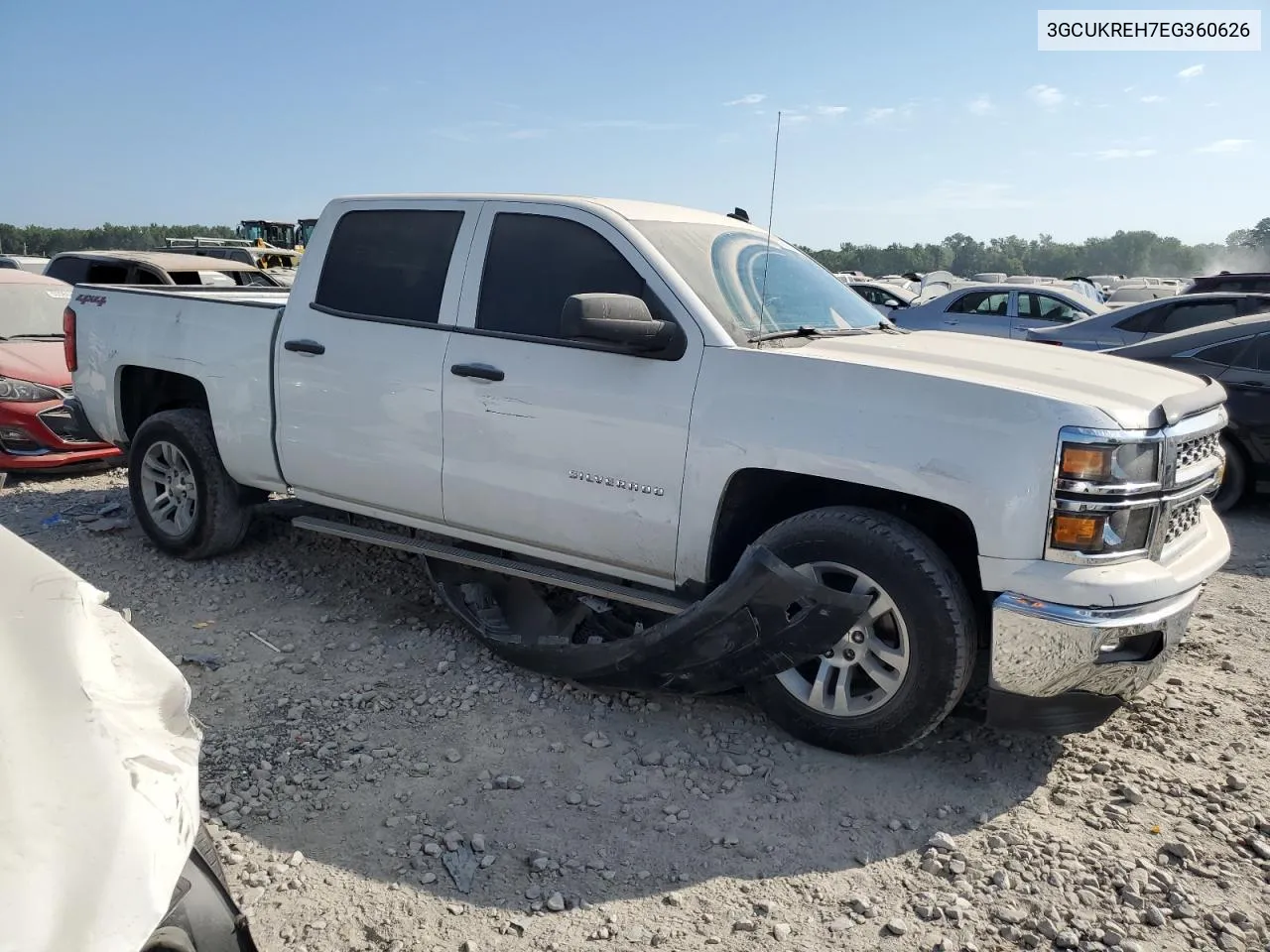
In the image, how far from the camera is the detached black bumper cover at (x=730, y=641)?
3.40 meters

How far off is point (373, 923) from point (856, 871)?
4.76 ft

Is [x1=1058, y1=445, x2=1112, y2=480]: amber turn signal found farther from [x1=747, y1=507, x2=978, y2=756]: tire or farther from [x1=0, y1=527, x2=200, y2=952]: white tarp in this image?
[x1=0, y1=527, x2=200, y2=952]: white tarp

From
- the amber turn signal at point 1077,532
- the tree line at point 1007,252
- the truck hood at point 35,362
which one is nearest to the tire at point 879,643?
the amber turn signal at point 1077,532

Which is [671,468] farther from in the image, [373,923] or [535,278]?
[373,923]

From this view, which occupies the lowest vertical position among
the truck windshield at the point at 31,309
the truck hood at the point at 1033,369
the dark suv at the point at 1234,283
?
the truck windshield at the point at 31,309

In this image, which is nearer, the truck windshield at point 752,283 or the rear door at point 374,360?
the truck windshield at point 752,283

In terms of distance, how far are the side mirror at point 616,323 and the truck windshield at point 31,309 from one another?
6.85 meters

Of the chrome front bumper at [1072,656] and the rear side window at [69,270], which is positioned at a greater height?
the rear side window at [69,270]

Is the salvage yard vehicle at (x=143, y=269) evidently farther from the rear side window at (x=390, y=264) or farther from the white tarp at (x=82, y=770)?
the white tarp at (x=82, y=770)

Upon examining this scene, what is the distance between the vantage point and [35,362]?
7.95m

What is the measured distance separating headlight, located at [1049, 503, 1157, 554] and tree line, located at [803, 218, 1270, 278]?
53.7 meters

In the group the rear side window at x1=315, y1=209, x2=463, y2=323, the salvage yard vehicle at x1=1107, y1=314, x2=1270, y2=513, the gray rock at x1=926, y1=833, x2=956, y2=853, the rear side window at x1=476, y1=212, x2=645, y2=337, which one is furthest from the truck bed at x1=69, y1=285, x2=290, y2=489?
the salvage yard vehicle at x1=1107, y1=314, x2=1270, y2=513

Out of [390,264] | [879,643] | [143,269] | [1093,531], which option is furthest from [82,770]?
[143,269]

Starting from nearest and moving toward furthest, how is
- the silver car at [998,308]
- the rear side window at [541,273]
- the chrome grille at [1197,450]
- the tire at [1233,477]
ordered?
1. the chrome grille at [1197,450]
2. the rear side window at [541,273]
3. the tire at [1233,477]
4. the silver car at [998,308]
